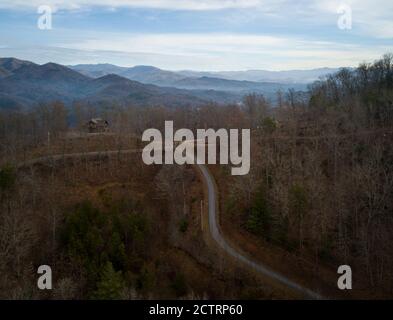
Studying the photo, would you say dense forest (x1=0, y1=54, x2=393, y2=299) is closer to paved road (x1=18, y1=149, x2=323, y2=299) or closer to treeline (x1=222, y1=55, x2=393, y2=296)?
treeline (x1=222, y1=55, x2=393, y2=296)

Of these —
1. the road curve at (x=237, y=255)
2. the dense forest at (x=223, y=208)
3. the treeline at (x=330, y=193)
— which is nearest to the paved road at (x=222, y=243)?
the road curve at (x=237, y=255)

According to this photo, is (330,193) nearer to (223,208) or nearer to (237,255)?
(223,208)

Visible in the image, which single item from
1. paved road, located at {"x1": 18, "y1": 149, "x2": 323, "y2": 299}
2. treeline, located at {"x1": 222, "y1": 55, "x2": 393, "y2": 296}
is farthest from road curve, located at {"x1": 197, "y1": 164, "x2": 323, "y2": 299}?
treeline, located at {"x1": 222, "y1": 55, "x2": 393, "y2": 296}

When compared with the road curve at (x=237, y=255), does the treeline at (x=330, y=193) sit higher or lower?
higher

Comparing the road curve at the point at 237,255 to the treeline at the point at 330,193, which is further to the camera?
the treeline at the point at 330,193

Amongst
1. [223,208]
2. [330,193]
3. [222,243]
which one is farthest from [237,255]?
[330,193]

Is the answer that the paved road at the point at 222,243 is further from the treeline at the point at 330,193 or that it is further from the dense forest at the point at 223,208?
the treeline at the point at 330,193
